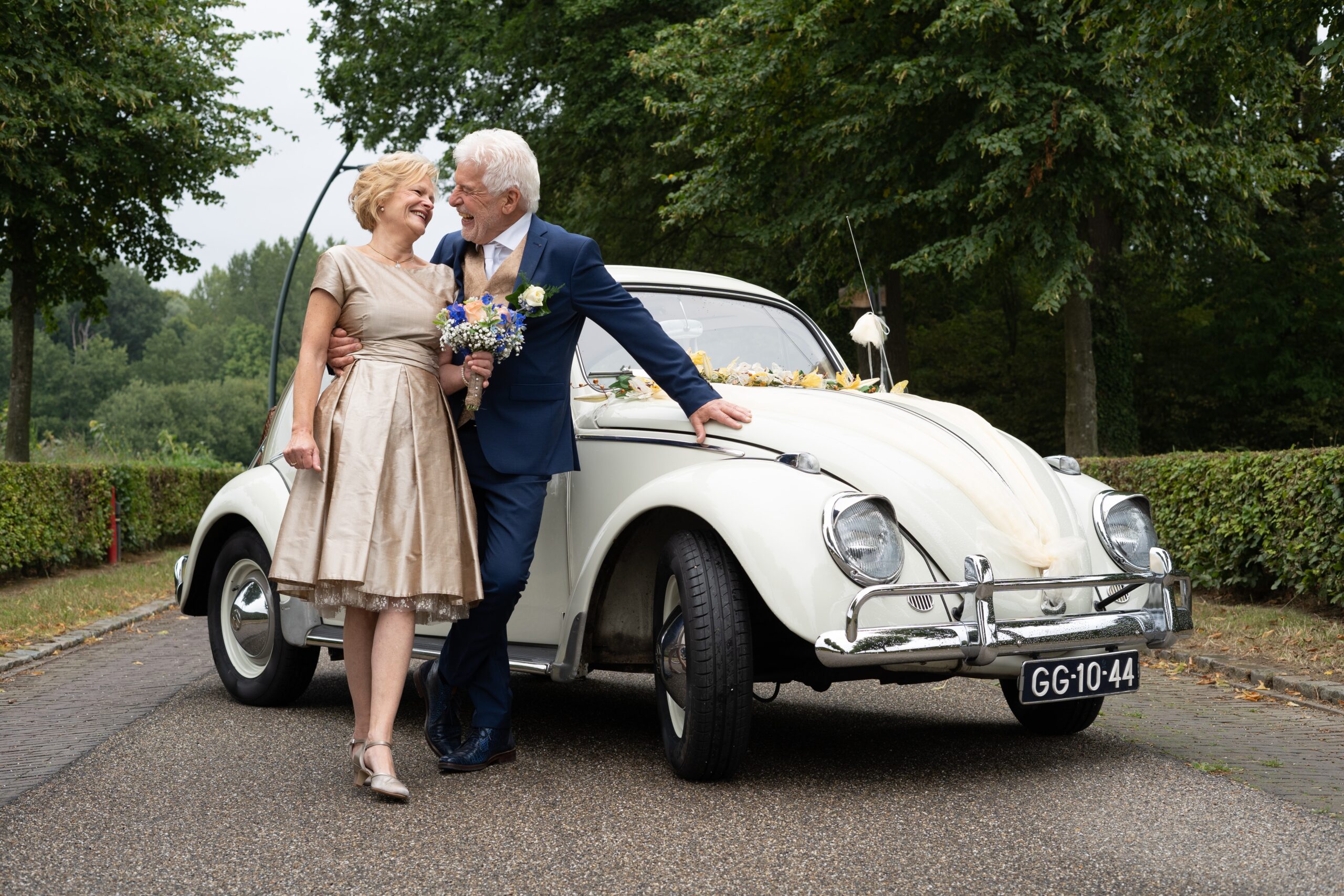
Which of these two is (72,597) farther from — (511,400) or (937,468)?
(937,468)

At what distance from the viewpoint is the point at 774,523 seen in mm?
3900

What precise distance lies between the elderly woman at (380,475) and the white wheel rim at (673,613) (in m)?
0.62

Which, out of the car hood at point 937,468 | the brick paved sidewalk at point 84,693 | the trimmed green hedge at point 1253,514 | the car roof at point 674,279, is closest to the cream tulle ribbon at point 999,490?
the car hood at point 937,468

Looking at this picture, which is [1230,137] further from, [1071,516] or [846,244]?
[1071,516]

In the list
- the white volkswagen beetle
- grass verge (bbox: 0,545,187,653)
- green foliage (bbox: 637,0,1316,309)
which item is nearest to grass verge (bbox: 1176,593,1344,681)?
the white volkswagen beetle

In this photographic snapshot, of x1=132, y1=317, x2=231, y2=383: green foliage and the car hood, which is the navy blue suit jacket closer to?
the car hood

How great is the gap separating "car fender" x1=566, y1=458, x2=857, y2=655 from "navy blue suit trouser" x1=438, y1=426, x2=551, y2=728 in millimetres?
426

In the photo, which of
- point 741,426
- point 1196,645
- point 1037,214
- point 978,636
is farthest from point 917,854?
point 1037,214

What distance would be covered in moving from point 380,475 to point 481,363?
0.49 meters

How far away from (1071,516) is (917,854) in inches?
56.5

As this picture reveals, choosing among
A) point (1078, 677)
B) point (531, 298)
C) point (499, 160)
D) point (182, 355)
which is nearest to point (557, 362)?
point (531, 298)

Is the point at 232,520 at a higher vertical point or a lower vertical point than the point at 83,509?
higher

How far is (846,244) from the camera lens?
17.8 metres

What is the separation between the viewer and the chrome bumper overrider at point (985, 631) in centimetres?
373
